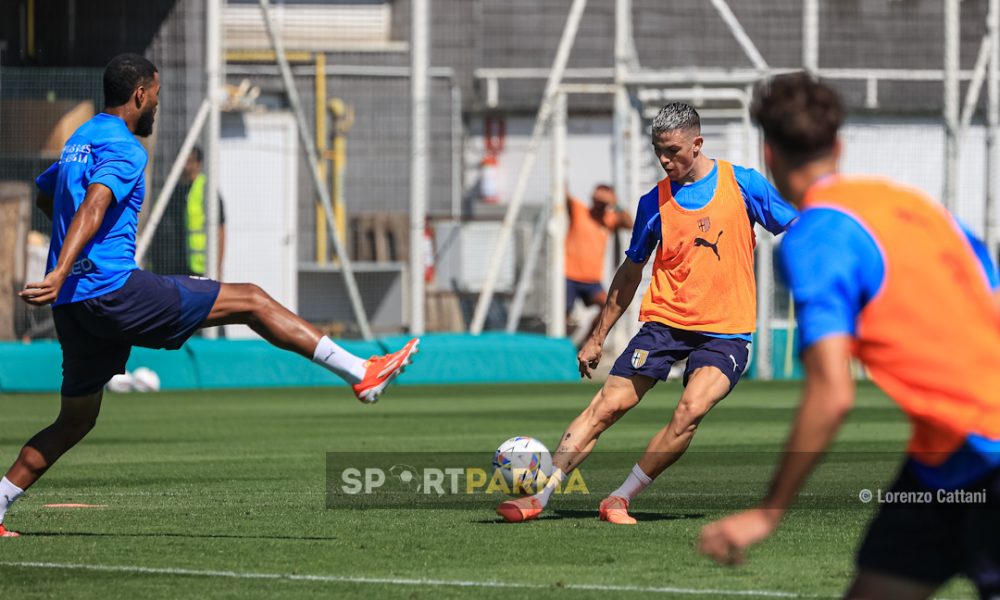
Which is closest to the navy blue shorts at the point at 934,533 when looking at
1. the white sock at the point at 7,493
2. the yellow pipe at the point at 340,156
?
the white sock at the point at 7,493

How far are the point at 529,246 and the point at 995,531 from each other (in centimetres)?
2124

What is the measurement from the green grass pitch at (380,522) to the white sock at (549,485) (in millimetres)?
200

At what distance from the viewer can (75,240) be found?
7.20m

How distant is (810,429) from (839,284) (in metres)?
0.35

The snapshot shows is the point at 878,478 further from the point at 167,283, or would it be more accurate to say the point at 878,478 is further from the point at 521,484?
the point at 167,283

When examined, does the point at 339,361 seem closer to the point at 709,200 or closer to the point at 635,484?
the point at 635,484

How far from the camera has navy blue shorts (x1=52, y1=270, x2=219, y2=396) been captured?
7418mm

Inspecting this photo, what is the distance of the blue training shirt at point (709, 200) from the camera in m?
8.56

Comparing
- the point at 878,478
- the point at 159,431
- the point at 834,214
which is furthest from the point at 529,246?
the point at 834,214

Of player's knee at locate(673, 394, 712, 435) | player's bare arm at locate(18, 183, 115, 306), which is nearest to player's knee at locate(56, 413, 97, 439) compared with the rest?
player's bare arm at locate(18, 183, 115, 306)

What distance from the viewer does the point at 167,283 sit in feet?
24.6

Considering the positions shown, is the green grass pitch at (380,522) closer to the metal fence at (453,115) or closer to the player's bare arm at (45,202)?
the player's bare arm at (45,202)

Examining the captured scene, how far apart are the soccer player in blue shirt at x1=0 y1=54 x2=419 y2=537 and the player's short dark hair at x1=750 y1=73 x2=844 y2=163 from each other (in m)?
3.60
